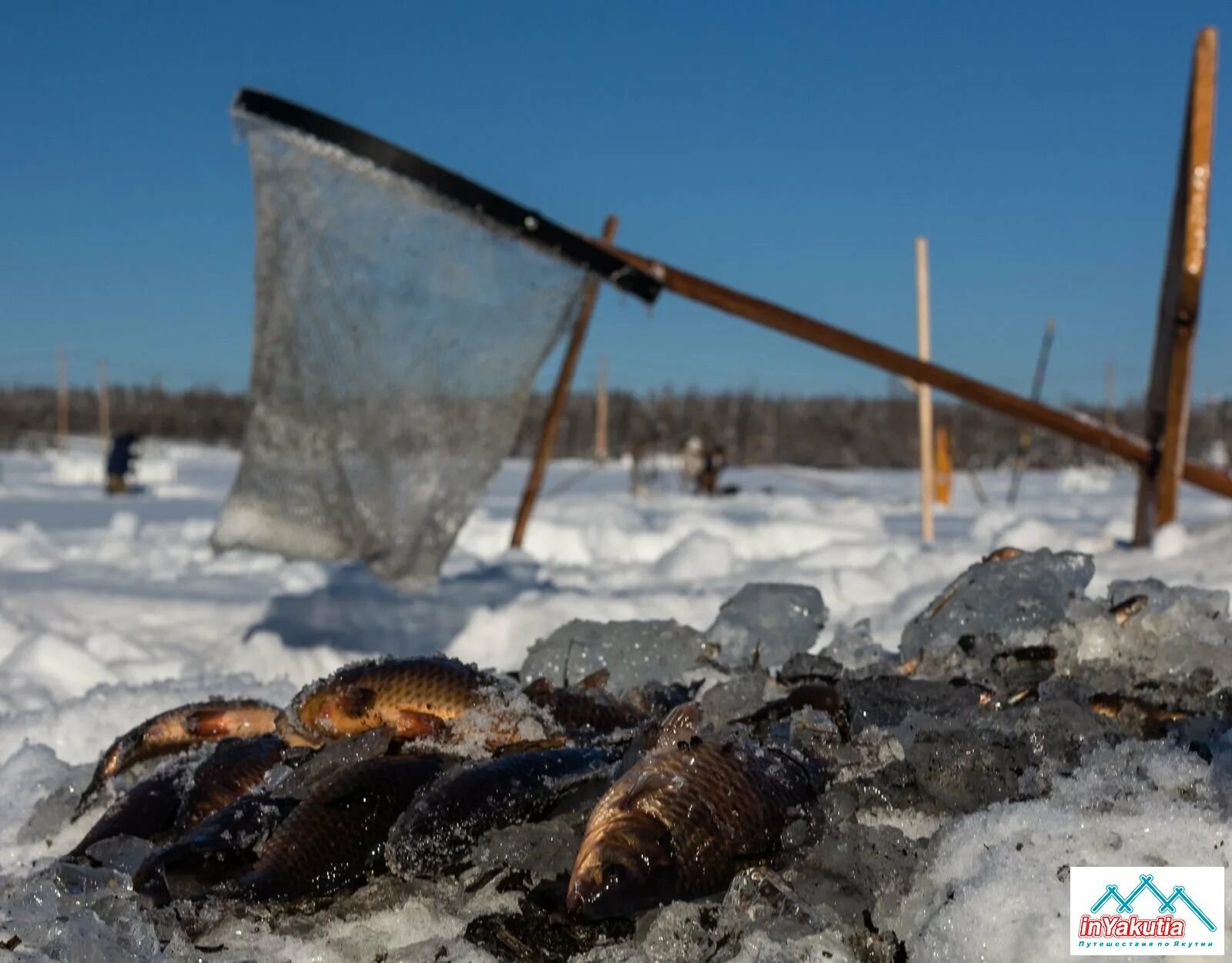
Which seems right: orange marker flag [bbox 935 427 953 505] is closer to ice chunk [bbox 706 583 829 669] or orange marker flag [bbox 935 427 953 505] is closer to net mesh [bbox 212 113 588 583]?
net mesh [bbox 212 113 588 583]

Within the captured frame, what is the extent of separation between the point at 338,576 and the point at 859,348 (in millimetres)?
3538

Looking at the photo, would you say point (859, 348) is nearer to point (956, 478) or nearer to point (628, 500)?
point (628, 500)

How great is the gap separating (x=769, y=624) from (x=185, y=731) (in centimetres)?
177

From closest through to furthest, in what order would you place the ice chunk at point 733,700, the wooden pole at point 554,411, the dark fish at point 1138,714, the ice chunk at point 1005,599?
the dark fish at point 1138,714 < the ice chunk at point 733,700 < the ice chunk at point 1005,599 < the wooden pole at point 554,411

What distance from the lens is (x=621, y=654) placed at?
3311mm

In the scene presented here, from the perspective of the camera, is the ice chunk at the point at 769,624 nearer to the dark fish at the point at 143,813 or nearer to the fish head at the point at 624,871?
the dark fish at the point at 143,813

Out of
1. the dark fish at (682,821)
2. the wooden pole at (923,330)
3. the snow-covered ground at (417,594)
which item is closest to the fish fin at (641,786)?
the dark fish at (682,821)

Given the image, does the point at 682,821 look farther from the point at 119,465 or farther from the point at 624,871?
the point at 119,465

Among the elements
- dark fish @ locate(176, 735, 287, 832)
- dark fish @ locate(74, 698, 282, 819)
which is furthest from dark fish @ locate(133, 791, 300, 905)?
dark fish @ locate(74, 698, 282, 819)

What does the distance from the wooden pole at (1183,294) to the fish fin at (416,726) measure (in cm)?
488

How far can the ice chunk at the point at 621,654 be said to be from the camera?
3.27 meters

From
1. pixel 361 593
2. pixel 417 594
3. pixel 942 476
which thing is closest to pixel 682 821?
pixel 417 594

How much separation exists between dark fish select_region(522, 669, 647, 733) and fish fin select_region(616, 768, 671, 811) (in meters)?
0.66

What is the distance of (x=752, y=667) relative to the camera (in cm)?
294
